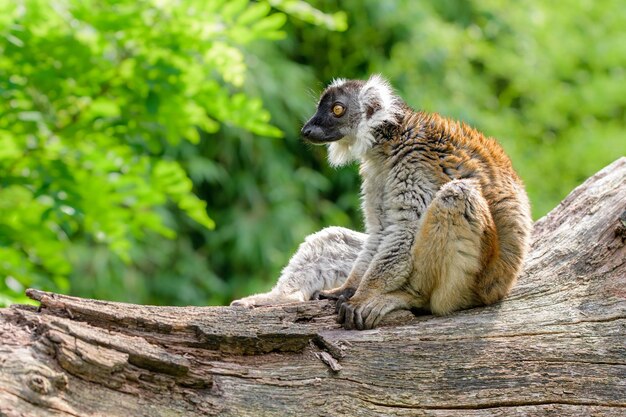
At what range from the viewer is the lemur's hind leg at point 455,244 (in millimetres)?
5863

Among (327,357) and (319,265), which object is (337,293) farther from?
(327,357)

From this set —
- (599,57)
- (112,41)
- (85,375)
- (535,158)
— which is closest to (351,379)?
(85,375)

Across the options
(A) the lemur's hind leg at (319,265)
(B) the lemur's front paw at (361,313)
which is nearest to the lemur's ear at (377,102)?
(A) the lemur's hind leg at (319,265)

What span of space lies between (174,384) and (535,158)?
13.2 metres

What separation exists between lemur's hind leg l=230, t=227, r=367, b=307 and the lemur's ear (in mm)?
1020

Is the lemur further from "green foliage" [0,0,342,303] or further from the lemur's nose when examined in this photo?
"green foliage" [0,0,342,303]

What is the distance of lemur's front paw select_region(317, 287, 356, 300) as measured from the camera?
6238mm

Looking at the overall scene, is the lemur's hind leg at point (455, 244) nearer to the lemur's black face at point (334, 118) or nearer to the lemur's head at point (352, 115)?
the lemur's head at point (352, 115)

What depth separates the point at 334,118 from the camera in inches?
276

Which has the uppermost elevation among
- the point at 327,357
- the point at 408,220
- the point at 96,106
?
the point at 408,220

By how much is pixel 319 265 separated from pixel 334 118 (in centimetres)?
121

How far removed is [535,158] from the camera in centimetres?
1677

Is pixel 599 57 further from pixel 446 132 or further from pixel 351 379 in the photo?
pixel 351 379

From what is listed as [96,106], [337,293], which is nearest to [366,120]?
[337,293]
